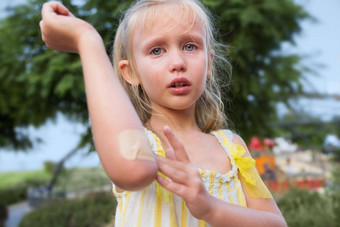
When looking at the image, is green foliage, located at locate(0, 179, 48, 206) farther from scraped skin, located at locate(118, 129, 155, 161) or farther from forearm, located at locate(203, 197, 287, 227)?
scraped skin, located at locate(118, 129, 155, 161)

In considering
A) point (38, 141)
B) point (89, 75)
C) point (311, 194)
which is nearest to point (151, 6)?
point (89, 75)

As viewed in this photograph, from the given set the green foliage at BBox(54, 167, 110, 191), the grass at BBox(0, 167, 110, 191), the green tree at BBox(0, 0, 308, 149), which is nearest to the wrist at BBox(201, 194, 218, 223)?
the green tree at BBox(0, 0, 308, 149)

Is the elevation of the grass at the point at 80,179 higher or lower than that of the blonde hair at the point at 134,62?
lower

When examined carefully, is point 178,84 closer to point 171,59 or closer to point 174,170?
point 171,59

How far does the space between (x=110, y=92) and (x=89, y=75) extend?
0.24 feet

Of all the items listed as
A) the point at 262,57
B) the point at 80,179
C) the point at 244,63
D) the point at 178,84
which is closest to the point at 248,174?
the point at 178,84

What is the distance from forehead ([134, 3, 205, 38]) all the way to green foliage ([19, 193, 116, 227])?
5.67 metres

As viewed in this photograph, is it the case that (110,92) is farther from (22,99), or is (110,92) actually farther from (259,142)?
(22,99)

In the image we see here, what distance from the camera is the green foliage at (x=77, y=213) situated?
21.9 feet

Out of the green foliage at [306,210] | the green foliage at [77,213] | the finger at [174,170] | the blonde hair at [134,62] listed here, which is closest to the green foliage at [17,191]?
the green foliage at [77,213]

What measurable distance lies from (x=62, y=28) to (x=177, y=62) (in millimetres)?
337

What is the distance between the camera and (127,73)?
132cm

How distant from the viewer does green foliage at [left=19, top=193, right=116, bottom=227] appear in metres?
6.68

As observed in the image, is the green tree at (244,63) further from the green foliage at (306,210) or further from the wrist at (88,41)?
the wrist at (88,41)
